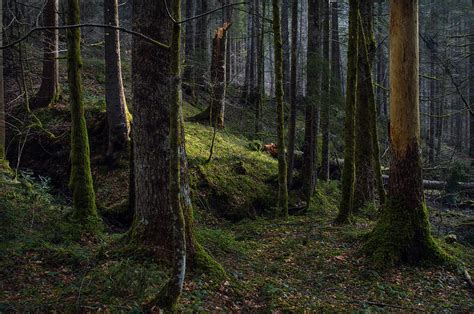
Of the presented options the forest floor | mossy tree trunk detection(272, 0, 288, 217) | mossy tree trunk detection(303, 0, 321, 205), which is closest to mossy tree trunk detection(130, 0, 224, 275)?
the forest floor

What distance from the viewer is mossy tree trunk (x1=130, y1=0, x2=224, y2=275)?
5.96m

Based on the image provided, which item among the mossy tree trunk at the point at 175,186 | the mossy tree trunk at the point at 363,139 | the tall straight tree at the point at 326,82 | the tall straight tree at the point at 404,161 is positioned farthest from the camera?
the tall straight tree at the point at 326,82

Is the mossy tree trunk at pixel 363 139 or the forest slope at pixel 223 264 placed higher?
the mossy tree trunk at pixel 363 139

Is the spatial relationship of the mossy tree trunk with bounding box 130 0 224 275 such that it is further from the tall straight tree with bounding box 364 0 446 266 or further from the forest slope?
the tall straight tree with bounding box 364 0 446 266

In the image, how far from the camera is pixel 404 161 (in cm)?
785

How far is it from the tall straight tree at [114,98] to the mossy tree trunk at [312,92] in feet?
17.1

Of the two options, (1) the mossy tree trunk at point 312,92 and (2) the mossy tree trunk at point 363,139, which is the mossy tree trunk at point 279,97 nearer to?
(1) the mossy tree trunk at point 312,92

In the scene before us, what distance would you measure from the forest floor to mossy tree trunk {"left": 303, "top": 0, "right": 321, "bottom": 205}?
45.1 inches

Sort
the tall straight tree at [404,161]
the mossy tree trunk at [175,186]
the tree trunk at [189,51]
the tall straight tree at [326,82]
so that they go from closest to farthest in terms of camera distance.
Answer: the mossy tree trunk at [175,186] < the tall straight tree at [404,161] < the tall straight tree at [326,82] < the tree trunk at [189,51]

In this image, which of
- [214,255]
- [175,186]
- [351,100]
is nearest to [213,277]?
[214,255]

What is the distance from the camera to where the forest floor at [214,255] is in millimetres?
5121

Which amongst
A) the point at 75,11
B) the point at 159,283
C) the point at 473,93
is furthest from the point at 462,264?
the point at 473,93

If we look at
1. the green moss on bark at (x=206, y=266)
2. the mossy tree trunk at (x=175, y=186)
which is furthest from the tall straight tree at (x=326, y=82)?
the mossy tree trunk at (x=175, y=186)

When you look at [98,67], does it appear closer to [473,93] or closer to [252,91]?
[252,91]
